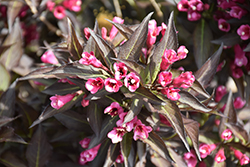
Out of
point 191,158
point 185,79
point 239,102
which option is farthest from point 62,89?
point 239,102

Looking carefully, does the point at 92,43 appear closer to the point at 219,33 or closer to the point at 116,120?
the point at 116,120

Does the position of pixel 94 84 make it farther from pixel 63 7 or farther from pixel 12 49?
pixel 63 7

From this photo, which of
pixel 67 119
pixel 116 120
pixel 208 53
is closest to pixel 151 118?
pixel 116 120

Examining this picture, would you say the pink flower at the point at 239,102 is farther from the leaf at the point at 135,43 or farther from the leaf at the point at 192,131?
the leaf at the point at 135,43

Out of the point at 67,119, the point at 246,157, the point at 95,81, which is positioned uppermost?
the point at 95,81

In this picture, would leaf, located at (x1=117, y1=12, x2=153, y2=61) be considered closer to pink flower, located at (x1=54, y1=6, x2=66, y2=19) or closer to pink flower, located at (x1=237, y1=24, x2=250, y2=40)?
pink flower, located at (x1=237, y1=24, x2=250, y2=40)

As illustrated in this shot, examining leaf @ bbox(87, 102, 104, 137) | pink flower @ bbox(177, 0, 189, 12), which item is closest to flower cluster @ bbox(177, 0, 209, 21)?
pink flower @ bbox(177, 0, 189, 12)
